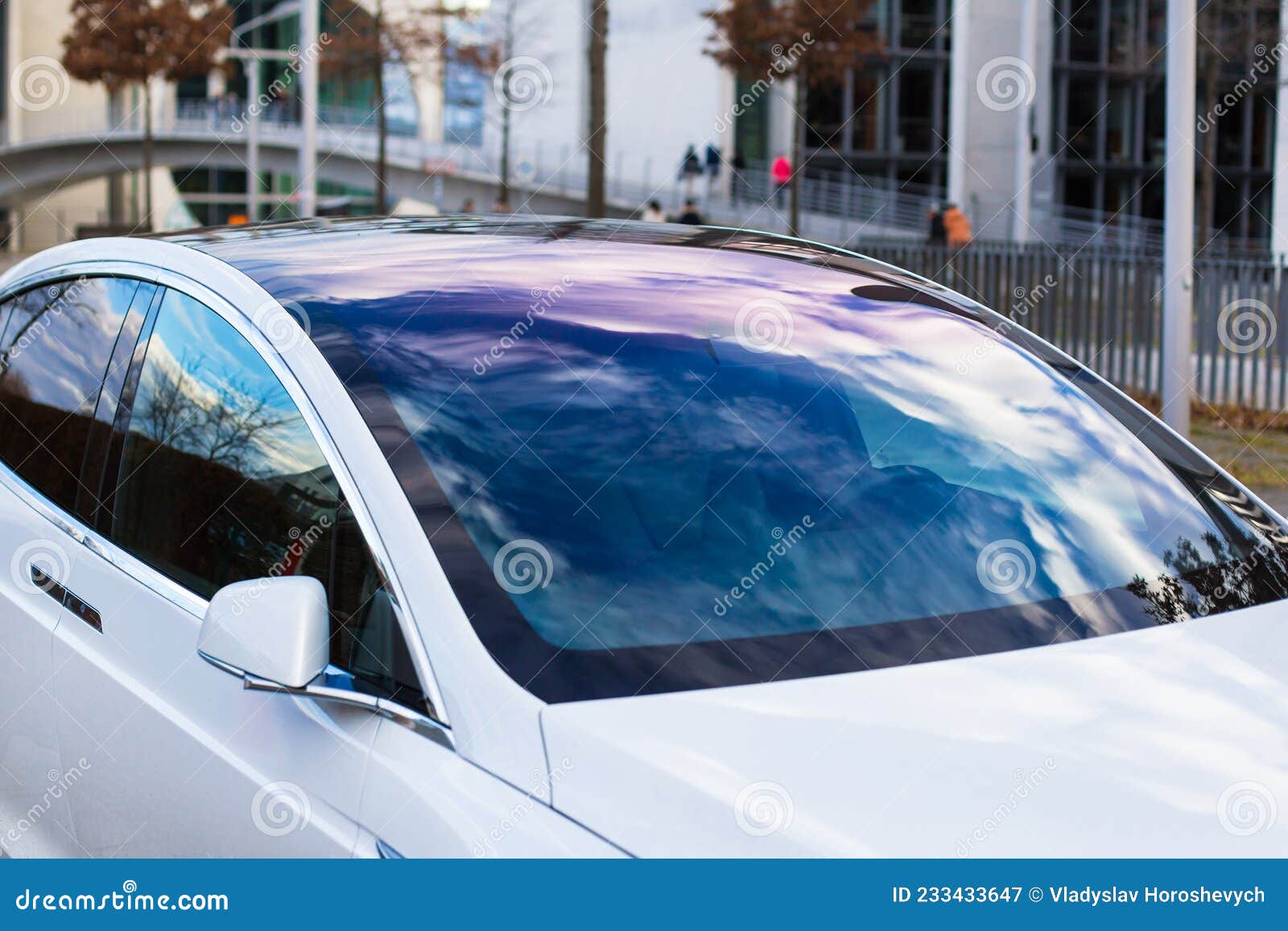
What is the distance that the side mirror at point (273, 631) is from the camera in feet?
7.15

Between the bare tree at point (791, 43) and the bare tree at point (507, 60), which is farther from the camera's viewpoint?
the bare tree at point (507, 60)

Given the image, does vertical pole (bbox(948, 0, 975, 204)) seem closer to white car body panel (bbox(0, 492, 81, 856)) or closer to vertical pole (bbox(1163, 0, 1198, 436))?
vertical pole (bbox(1163, 0, 1198, 436))

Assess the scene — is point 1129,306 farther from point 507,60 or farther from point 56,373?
point 507,60

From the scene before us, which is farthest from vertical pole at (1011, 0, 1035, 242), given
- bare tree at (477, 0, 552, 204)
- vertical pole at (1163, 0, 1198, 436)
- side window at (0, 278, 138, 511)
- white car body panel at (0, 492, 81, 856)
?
white car body panel at (0, 492, 81, 856)

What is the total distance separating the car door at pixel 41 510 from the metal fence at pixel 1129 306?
10124 millimetres

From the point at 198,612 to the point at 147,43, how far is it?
46.4 m

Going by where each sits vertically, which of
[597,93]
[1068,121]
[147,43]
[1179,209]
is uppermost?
[147,43]

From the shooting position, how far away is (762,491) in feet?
8.38

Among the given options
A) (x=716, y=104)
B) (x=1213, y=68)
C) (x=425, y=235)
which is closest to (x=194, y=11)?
(x=716, y=104)

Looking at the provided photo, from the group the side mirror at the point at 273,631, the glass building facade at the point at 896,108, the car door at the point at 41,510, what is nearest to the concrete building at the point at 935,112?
the glass building facade at the point at 896,108

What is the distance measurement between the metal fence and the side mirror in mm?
11219

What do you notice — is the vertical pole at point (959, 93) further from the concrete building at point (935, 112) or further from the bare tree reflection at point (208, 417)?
the bare tree reflection at point (208, 417)

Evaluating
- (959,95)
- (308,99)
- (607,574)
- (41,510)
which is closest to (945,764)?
(607,574)

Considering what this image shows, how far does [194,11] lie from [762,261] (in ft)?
163
